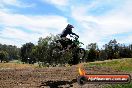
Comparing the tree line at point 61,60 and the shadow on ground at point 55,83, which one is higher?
the tree line at point 61,60

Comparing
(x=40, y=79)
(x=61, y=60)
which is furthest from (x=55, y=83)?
(x=61, y=60)

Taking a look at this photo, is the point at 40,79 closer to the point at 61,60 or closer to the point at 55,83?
the point at 55,83

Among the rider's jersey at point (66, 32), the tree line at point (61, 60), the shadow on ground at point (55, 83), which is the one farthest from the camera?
the tree line at point (61, 60)

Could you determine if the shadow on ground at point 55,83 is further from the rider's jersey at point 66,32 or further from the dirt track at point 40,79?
the rider's jersey at point 66,32

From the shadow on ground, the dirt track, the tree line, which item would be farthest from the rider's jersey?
the tree line

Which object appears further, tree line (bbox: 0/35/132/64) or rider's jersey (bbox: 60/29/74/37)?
tree line (bbox: 0/35/132/64)

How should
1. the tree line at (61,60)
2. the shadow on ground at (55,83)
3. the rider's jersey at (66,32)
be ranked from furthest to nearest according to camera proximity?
the tree line at (61,60) < the rider's jersey at (66,32) < the shadow on ground at (55,83)

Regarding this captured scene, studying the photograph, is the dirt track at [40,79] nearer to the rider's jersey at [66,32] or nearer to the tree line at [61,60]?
the rider's jersey at [66,32]

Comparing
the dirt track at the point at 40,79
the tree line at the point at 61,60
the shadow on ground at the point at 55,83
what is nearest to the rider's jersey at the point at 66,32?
the dirt track at the point at 40,79

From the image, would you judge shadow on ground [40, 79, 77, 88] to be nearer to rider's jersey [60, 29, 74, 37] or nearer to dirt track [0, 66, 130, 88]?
dirt track [0, 66, 130, 88]

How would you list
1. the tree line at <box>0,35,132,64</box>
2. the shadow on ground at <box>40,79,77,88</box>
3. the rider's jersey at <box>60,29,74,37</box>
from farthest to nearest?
1. the tree line at <box>0,35,132,64</box>
2. the rider's jersey at <box>60,29,74,37</box>
3. the shadow on ground at <box>40,79,77,88</box>

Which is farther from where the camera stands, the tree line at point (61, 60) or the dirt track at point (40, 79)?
the tree line at point (61, 60)

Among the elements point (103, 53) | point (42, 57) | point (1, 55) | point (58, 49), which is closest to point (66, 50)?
point (58, 49)

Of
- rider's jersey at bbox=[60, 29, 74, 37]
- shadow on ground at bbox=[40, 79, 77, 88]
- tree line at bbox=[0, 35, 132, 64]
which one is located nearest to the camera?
shadow on ground at bbox=[40, 79, 77, 88]
